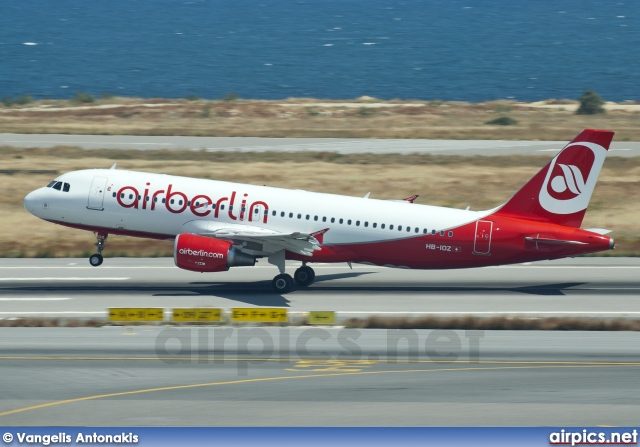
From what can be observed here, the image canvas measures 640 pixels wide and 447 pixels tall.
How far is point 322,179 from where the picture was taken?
67500 millimetres

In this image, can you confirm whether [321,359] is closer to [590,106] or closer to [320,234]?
[320,234]

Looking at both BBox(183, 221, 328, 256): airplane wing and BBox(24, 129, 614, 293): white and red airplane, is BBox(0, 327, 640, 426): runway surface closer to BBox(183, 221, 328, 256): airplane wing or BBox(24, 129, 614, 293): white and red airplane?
BBox(183, 221, 328, 256): airplane wing

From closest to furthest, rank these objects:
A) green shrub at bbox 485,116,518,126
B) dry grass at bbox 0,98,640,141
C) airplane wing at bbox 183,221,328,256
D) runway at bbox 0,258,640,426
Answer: runway at bbox 0,258,640,426 → airplane wing at bbox 183,221,328,256 → dry grass at bbox 0,98,640,141 → green shrub at bbox 485,116,518,126

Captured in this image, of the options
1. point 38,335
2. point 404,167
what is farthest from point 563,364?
point 404,167

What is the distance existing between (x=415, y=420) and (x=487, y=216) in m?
18.7

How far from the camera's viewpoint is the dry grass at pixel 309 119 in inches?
3506

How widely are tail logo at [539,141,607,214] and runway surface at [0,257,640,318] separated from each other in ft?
12.9

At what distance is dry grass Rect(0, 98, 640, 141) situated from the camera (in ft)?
292

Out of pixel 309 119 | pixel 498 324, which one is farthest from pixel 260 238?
pixel 309 119

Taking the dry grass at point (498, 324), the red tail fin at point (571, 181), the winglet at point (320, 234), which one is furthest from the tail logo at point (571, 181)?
the winglet at point (320, 234)

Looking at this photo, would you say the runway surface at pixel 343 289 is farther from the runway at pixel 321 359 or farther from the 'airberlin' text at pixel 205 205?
the 'airberlin' text at pixel 205 205

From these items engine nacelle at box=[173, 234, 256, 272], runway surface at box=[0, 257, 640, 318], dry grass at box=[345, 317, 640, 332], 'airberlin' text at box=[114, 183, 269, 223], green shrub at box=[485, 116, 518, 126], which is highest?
green shrub at box=[485, 116, 518, 126]

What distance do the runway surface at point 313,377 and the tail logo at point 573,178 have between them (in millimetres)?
7637

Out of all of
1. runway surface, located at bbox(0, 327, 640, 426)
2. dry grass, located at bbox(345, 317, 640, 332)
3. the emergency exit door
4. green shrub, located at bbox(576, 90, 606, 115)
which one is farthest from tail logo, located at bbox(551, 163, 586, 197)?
green shrub, located at bbox(576, 90, 606, 115)
